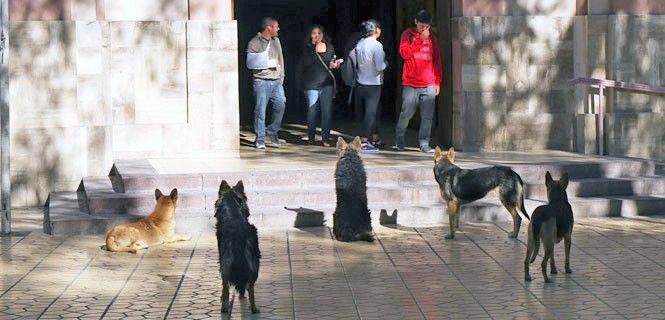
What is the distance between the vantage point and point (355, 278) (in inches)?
443

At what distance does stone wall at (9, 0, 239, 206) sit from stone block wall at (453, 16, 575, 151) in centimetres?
305

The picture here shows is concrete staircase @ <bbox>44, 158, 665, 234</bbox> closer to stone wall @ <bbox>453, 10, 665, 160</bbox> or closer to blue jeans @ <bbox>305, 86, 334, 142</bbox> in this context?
stone wall @ <bbox>453, 10, 665, 160</bbox>

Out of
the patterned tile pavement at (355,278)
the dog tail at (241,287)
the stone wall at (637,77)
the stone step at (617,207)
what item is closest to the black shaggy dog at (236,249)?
the dog tail at (241,287)

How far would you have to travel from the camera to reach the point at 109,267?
11938mm

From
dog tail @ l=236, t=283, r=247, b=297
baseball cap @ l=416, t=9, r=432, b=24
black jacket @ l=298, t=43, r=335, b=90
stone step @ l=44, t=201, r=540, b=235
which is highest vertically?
baseball cap @ l=416, t=9, r=432, b=24

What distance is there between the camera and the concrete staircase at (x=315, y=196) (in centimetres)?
1425

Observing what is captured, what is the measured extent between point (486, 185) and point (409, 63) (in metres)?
4.88

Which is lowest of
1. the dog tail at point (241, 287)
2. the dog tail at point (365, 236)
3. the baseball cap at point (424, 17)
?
the dog tail at point (241, 287)

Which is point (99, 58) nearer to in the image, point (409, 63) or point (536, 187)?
point (409, 63)

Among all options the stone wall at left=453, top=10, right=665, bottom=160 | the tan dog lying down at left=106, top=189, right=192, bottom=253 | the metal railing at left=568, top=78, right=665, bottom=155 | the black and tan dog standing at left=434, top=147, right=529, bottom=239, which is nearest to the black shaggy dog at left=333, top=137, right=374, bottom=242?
the black and tan dog standing at left=434, top=147, right=529, bottom=239

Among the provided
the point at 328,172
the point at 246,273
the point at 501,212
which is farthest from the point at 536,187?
the point at 246,273

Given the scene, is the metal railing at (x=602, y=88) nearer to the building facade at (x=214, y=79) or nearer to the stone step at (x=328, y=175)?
the building facade at (x=214, y=79)

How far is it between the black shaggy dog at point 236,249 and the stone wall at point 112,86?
730cm

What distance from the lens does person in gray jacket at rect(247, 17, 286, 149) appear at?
18.8m
